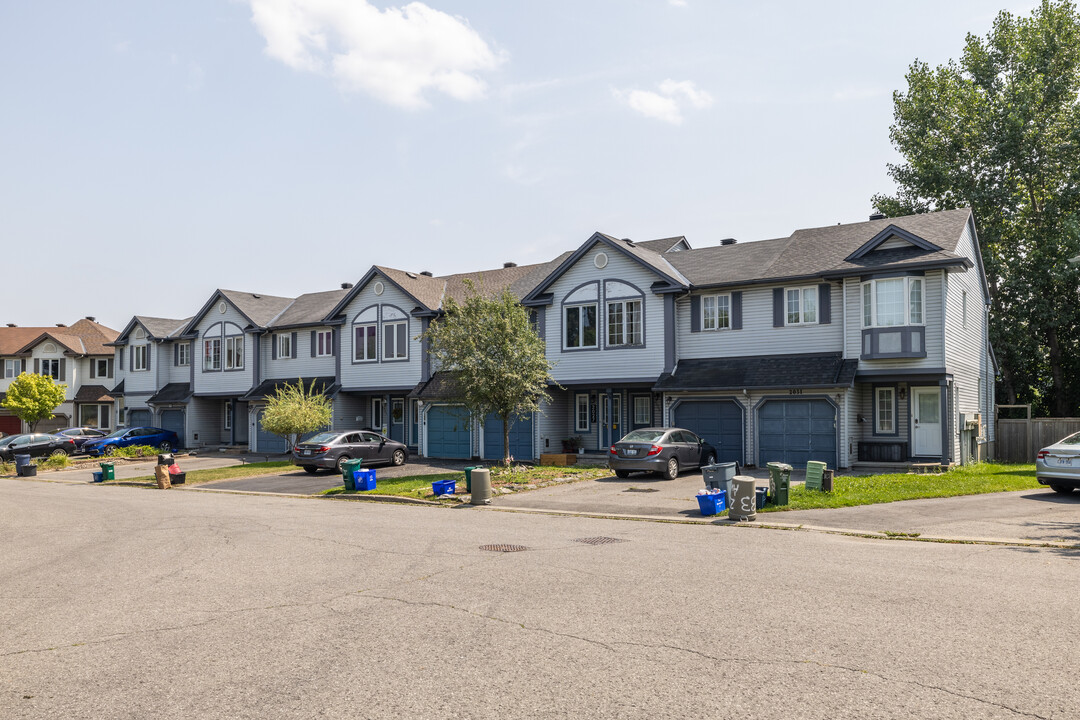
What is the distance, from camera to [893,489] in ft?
64.3

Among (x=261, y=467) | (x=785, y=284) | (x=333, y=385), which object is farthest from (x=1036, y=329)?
(x=261, y=467)

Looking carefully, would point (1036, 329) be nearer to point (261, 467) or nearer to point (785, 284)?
point (785, 284)

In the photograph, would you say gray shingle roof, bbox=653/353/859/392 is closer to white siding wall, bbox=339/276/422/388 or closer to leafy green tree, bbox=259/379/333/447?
white siding wall, bbox=339/276/422/388

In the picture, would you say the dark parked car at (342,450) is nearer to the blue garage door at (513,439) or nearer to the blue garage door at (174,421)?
the blue garage door at (513,439)

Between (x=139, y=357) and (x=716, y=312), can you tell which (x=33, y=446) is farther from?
(x=716, y=312)

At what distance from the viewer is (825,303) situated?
87.8 ft

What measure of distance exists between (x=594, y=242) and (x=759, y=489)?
602 inches

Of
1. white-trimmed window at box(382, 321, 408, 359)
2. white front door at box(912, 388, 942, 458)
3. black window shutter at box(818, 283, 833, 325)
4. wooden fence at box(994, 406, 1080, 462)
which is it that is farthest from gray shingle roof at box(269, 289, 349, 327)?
wooden fence at box(994, 406, 1080, 462)

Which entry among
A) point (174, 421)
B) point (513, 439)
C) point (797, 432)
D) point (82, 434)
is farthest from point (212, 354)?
point (797, 432)

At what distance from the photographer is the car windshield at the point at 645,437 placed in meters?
24.0

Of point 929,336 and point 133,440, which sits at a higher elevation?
point 929,336

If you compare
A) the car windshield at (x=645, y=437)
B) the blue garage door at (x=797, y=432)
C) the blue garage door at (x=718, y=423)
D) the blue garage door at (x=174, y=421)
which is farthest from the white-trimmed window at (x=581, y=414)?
the blue garage door at (x=174, y=421)

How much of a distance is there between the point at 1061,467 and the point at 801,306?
9.94 meters

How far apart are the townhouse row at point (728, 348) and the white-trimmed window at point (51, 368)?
30.1 metres
